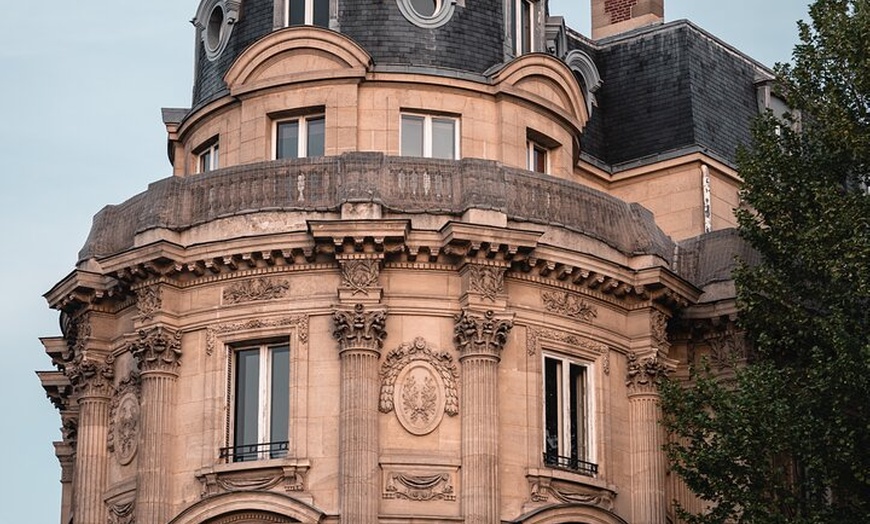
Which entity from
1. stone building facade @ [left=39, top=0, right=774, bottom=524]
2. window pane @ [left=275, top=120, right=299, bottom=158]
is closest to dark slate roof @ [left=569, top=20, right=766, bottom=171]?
stone building facade @ [left=39, top=0, right=774, bottom=524]

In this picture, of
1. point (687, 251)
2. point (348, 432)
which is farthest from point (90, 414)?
point (687, 251)

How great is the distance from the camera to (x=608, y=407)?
145 feet

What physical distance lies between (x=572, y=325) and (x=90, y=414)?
1019cm

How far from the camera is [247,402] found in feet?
141

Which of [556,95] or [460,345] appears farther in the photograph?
[556,95]

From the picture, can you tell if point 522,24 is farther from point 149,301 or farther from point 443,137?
point 149,301

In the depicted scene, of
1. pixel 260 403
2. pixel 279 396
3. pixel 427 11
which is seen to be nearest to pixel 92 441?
pixel 260 403

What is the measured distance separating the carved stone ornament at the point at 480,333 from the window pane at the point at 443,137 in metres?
5.00

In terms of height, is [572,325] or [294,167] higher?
[294,167]

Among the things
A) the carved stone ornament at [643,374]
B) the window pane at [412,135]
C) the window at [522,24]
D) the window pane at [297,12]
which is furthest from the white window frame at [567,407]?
the window pane at [297,12]

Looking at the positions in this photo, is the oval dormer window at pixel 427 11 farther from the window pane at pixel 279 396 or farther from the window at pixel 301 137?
the window pane at pixel 279 396

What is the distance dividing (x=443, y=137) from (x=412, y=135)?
67 centimetres

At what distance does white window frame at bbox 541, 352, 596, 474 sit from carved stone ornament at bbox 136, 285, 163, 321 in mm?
7788

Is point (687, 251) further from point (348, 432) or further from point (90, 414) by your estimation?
point (90, 414)
